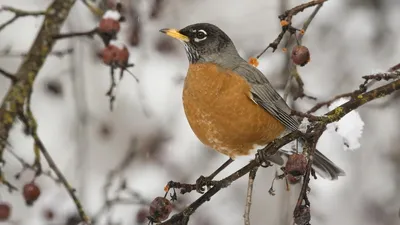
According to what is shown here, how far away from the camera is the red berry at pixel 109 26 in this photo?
91.6 inches

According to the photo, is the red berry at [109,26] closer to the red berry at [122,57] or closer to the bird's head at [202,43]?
the red berry at [122,57]

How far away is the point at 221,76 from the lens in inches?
106

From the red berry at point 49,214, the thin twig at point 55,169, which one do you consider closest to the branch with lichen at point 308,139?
the thin twig at point 55,169

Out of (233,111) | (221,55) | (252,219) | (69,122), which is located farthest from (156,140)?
(252,219)

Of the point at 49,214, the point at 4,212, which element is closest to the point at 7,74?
the point at 4,212

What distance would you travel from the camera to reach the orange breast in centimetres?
258

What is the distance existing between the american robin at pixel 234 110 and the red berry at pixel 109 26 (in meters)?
0.37

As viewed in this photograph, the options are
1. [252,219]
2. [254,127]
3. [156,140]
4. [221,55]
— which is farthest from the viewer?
[252,219]

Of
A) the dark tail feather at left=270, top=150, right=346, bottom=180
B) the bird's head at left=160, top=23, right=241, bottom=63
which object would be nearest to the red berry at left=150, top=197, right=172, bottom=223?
the dark tail feather at left=270, top=150, right=346, bottom=180

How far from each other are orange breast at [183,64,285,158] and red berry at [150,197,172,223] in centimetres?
65

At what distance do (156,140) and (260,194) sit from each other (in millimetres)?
2535

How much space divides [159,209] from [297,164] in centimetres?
54

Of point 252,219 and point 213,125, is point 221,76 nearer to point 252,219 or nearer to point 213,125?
point 213,125

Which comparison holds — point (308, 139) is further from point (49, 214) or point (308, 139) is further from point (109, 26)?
point (49, 214)
